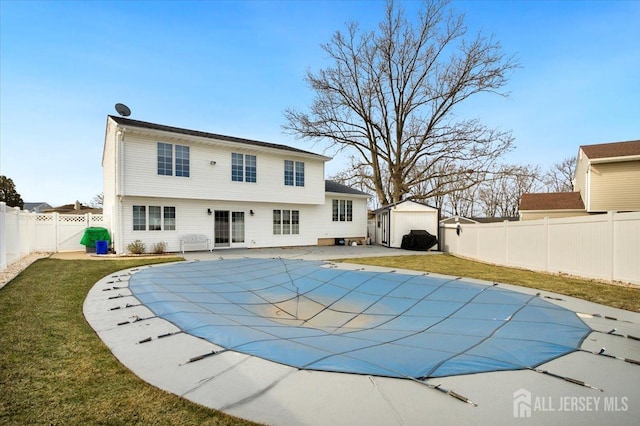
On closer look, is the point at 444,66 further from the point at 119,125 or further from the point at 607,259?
the point at 119,125

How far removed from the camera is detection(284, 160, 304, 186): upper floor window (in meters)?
17.2

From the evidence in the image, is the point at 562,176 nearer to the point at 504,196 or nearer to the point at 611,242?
the point at 504,196

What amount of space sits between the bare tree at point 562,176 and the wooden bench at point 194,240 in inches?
1640

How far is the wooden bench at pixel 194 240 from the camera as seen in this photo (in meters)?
14.4

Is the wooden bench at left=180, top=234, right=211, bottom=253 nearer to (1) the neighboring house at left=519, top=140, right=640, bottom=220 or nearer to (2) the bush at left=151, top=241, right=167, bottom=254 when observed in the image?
(2) the bush at left=151, top=241, right=167, bottom=254

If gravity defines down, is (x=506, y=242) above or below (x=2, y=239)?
below

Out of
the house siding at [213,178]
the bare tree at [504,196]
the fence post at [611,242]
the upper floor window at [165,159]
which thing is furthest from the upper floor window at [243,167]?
the bare tree at [504,196]

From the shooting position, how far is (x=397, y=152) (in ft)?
78.9

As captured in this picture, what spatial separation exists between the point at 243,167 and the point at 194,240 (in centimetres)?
443

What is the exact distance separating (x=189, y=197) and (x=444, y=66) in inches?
796

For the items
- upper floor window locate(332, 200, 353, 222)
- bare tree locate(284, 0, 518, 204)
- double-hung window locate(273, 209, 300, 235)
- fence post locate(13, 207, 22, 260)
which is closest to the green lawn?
fence post locate(13, 207, 22, 260)

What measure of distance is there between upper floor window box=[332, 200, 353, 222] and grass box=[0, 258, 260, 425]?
1550 cm

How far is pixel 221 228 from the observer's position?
52.1 ft

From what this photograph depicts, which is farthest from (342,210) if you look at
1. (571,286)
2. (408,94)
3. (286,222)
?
(571,286)
